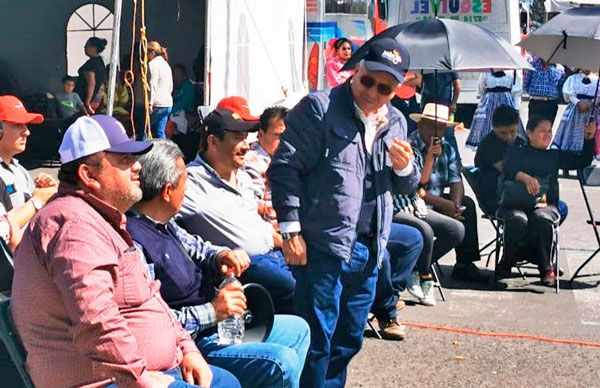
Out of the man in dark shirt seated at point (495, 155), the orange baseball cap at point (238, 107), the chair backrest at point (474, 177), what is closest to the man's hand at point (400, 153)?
the orange baseball cap at point (238, 107)

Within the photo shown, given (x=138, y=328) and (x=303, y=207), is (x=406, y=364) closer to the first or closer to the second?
(x=303, y=207)

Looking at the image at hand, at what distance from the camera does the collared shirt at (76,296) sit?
305cm

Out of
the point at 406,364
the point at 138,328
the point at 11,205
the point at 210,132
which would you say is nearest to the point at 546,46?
the point at 406,364

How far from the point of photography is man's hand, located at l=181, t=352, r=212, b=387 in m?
3.75

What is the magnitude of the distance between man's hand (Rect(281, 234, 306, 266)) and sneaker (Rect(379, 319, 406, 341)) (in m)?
2.15

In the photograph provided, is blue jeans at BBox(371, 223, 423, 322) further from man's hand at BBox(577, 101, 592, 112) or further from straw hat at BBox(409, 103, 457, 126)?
man's hand at BBox(577, 101, 592, 112)

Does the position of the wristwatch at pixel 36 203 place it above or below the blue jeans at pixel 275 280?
above

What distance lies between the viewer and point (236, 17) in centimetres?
1018

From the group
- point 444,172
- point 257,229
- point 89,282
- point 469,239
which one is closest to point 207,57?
point 444,172

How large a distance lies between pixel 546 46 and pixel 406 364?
4275mm

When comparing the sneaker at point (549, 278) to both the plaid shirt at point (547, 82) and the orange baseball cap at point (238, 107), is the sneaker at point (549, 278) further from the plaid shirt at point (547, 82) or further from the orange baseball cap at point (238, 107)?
the plaid shirt at point (547, 82)

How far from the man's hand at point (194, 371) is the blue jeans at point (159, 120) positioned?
8.86m

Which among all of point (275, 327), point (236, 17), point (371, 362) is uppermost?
point (236, 17)

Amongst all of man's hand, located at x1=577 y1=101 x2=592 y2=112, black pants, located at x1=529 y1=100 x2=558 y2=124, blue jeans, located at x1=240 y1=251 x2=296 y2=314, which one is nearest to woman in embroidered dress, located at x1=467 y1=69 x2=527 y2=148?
man's hand, located at x1=577 y1=101 x2=592 y2=112
